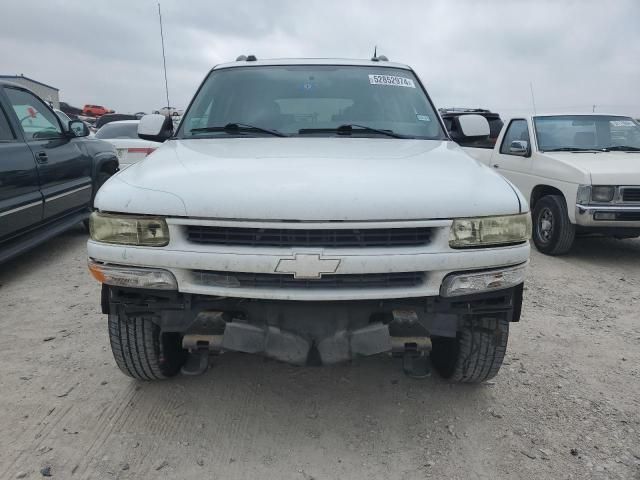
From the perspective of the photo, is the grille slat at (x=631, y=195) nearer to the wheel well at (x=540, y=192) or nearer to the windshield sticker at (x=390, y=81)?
the wheel well at (x=540, y=192)

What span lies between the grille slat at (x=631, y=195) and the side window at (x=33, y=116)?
5.99 metres

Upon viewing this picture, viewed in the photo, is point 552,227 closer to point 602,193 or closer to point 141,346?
point 602,193

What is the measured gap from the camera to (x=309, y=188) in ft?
6.79

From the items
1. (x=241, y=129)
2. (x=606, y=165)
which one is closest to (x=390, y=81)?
(x=241, y=129)

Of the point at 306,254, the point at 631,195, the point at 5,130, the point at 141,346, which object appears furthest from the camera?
the point at 631,195

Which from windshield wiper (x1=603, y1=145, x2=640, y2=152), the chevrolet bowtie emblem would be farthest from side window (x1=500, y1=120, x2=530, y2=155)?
the chevrolet bowtie emblem

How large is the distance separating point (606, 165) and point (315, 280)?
4.81m

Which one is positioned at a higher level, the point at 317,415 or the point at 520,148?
the point at 520,148

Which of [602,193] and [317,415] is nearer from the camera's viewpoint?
[317,415]

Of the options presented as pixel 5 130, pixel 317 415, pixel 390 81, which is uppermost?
pixel 390 81

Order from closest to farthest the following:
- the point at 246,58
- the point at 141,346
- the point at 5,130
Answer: the point at 141,346 < the point at 246,58 < the point at 5,130

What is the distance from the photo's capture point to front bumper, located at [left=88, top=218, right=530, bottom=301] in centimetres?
203

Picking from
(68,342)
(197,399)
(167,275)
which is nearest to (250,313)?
(167,275)

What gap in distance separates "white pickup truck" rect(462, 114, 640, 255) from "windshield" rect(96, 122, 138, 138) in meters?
6.15
